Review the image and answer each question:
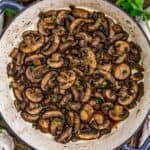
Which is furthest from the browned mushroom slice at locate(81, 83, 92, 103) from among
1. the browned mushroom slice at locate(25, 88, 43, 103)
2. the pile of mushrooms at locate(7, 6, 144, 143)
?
the browned mushroom slice at locate(25, 88, 43, 103)

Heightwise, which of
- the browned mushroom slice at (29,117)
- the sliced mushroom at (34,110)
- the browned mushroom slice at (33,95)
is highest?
the browned mushroom slice at (33,95)

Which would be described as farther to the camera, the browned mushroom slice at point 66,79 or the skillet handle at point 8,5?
the browned mushroom slice at point 66,79

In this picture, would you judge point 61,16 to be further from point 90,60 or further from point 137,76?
point 137,76

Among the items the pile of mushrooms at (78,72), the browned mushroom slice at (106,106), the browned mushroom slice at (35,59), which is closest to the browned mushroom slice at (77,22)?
the pile of mushrooms at (78,72)

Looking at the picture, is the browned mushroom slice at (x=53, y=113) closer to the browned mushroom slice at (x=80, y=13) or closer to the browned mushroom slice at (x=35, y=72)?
the browned mushroom slice at (x=35, y=72)

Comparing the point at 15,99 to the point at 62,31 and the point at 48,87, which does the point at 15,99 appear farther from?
the point at 62,31

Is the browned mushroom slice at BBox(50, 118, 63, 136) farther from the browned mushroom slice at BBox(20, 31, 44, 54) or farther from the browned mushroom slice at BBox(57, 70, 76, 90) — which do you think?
the browned mushroom slice at BBox(20, 31, 44, 54)

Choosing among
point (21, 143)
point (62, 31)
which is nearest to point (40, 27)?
point (62, 31)

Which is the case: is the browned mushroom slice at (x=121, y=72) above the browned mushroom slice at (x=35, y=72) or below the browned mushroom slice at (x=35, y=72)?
below
